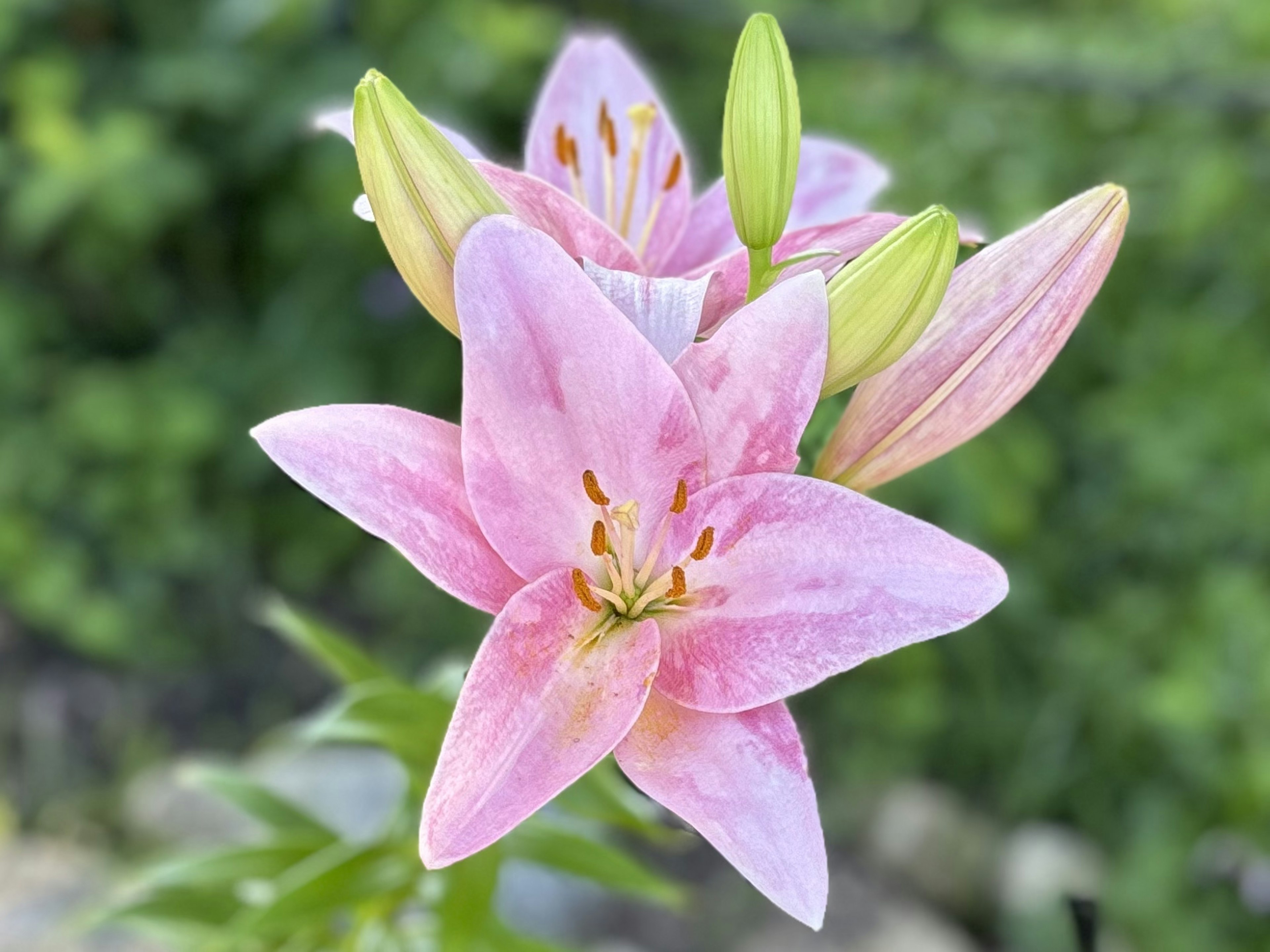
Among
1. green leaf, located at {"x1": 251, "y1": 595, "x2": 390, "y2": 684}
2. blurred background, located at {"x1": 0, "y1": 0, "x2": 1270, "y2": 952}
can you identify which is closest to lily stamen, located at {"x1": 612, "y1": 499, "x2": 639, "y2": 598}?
green leaf, located at {"x1": 251, "y1": 595, "x2": 390, "y2": 684}

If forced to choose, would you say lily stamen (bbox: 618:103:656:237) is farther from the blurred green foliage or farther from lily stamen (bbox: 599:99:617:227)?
the blurred green foliage

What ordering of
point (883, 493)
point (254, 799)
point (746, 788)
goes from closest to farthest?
point (746, 788)
point (254, 799)
point (883, 493)

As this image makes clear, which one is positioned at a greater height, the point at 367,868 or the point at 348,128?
the point at 348,128

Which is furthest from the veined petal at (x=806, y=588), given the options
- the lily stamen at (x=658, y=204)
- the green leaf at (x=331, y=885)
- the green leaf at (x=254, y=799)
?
the green leaf at (x=254, y=799)

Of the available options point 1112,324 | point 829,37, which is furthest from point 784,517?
point 1112,324

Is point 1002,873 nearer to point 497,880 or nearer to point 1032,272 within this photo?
point 497,880

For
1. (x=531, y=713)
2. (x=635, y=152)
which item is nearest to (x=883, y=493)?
(x=635, y=152)

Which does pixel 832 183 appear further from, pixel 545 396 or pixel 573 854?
pixel 573 854
